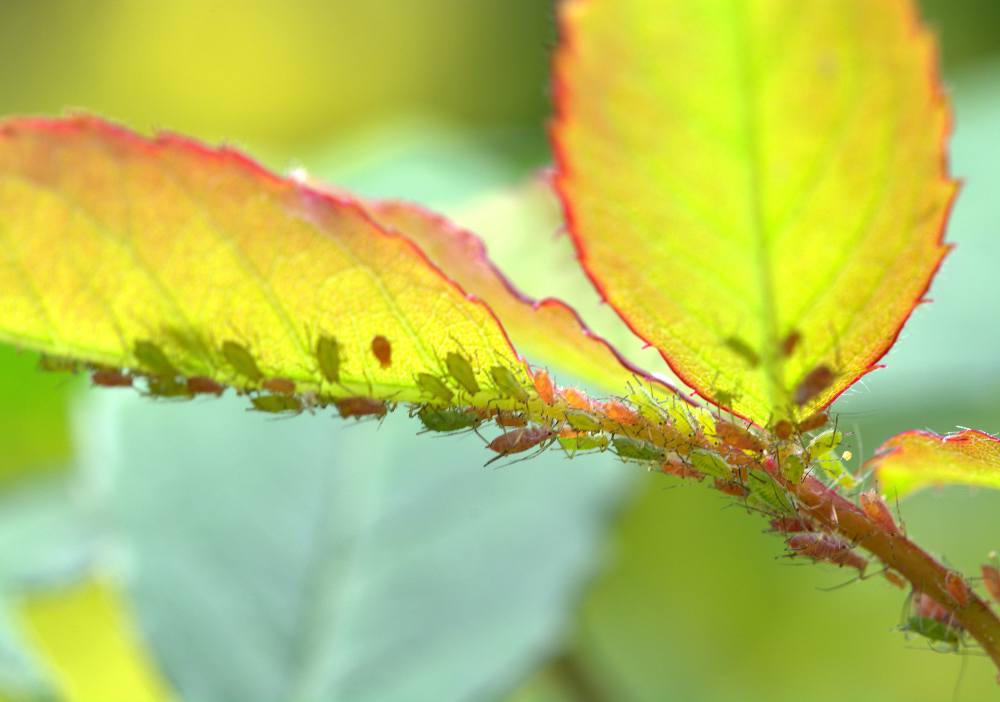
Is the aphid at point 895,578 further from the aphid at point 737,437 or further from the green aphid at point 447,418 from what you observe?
the green aphid at point 447,418

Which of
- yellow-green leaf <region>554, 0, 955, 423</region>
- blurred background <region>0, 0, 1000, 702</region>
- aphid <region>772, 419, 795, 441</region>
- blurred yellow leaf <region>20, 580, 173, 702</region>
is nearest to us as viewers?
yellow-green leaf <region>554, 0, 955, 423</region>

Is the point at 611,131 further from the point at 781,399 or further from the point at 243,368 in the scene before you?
the point at 243,368

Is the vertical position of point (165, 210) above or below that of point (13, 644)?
below

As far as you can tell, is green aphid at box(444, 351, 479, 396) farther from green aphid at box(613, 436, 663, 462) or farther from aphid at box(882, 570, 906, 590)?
aphid at box(882, 570, 906, 590)

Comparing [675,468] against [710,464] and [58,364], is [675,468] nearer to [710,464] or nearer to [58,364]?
[710,464]

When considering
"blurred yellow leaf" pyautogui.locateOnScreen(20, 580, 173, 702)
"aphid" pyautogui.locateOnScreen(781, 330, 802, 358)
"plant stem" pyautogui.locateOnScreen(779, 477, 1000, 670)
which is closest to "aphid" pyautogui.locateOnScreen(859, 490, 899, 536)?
"plant stem" pyautogui.locateOnScreen(779, 477, 1000, 670)

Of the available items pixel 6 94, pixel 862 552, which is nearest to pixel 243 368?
pixel 862 552
